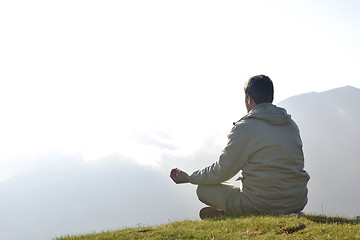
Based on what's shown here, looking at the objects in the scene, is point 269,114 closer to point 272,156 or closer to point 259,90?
point 259,90

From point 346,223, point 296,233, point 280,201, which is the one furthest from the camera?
point 280,201

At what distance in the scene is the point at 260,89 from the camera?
8.14 meters

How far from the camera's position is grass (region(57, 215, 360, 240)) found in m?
7.22

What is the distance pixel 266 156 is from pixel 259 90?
4.47 ft

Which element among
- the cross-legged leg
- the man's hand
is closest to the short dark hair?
the cross-legged leg

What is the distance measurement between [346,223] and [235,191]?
2321mm

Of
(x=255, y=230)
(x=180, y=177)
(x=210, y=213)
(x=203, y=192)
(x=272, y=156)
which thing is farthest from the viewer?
(x=210, y=213)

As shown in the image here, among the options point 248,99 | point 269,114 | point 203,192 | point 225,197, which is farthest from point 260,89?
point 203,192

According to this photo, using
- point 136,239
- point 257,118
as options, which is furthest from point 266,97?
point 136,239

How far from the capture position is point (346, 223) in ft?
26.0

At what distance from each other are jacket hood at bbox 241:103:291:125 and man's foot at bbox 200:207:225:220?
2604 mm

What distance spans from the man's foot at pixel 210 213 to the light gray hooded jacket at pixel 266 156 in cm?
130

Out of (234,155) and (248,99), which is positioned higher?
(248,99)

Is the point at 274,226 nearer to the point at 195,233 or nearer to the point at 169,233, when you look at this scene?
the point at 195,233
